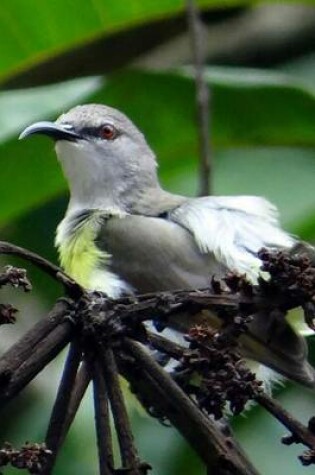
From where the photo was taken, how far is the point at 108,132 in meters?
4.39

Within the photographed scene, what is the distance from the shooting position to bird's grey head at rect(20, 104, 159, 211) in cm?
415

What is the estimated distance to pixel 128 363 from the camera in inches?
70.4

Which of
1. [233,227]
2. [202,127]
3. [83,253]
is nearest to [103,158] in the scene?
[83,253]

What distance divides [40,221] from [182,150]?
52 cm

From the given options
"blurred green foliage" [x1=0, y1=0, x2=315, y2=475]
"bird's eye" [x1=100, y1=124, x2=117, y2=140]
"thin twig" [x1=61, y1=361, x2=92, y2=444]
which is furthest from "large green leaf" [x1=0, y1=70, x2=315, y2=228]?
"thin twig" [x1=61, y1=361, x2=92, y2=444]

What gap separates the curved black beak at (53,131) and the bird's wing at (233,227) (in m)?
0.41

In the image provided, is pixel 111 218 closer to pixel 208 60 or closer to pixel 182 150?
pixel 182 150

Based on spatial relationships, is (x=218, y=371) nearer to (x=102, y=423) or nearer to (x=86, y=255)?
(x=102, y=423)

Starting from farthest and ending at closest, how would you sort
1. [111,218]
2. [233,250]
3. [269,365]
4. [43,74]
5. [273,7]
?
[273,7] < [43,74] < [111,218] < [233,250] < [269,365]

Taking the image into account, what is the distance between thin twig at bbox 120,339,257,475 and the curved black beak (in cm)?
160

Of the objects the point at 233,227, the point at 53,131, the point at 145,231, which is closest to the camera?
the point at 233,227

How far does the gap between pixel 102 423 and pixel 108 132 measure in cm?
269

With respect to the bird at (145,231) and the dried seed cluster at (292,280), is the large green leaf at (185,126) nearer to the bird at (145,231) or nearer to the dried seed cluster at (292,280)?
the bird at (145,231)


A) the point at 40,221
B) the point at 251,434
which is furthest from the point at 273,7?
the point at 251,434
